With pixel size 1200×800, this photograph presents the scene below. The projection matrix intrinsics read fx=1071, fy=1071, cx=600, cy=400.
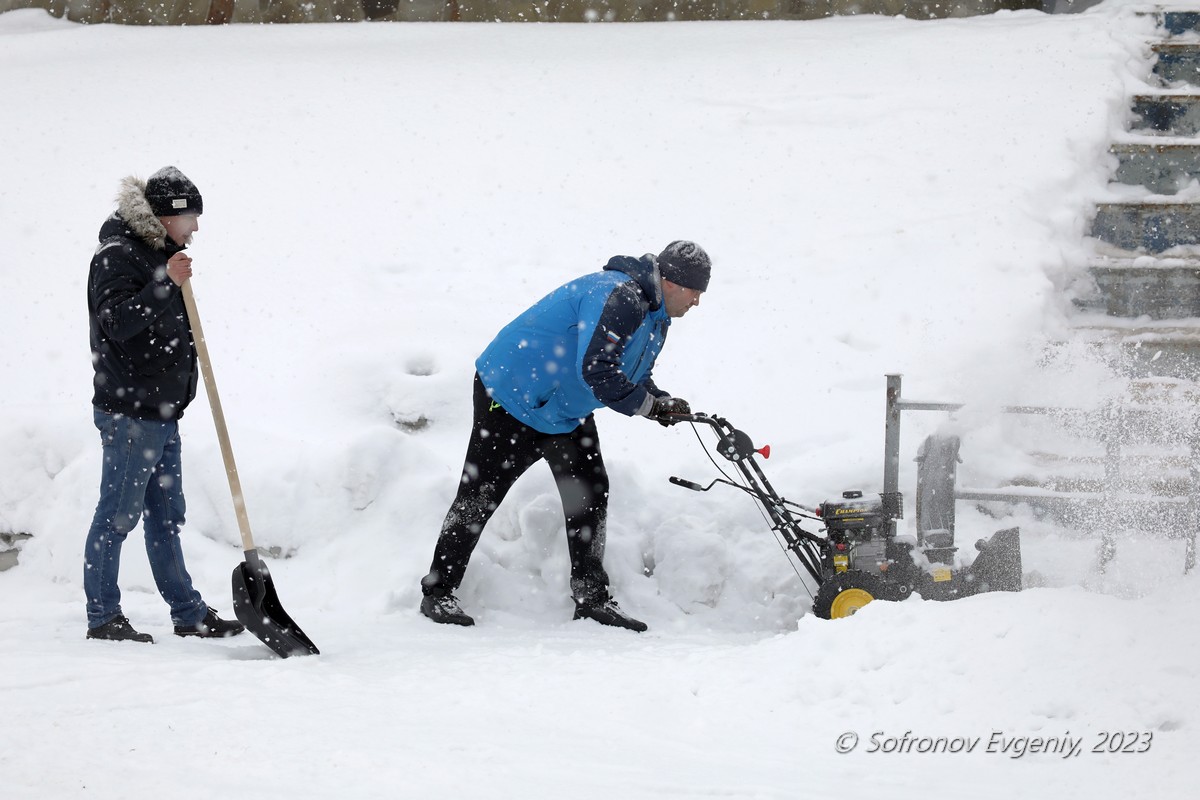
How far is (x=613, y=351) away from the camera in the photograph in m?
4.55

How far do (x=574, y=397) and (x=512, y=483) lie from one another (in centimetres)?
51

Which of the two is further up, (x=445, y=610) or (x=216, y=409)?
(x=216, y=409)

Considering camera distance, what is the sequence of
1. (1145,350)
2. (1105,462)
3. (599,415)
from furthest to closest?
1. (1145,350)
2. (599,415)
3. (1105,462)

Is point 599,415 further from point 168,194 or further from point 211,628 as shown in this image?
point 168,194

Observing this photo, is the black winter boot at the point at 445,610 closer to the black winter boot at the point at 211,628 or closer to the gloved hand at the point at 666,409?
the black winter boot at the point at 211,628

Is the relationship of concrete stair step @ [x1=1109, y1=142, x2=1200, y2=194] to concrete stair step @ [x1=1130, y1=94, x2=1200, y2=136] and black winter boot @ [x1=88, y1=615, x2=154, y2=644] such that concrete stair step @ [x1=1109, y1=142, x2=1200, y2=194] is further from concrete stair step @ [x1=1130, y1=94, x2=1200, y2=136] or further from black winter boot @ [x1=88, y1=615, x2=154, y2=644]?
black winter boot @ [x1=88, y1=615, x2=154, y2=644]

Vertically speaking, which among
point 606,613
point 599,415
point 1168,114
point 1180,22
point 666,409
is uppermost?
point 1180,22

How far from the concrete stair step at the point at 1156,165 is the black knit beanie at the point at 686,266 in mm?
5331

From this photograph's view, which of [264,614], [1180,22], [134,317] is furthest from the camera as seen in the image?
[1180,22]

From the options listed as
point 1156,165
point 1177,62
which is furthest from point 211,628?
point 1177,62

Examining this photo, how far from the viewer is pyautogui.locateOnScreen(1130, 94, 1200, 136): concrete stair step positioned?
8.82 meters

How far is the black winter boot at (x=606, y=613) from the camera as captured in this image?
194 inches

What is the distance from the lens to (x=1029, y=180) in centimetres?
819

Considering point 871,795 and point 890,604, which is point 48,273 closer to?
point 890,604
